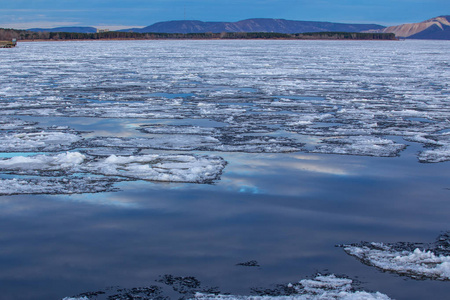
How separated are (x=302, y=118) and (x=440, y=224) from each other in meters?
5.72

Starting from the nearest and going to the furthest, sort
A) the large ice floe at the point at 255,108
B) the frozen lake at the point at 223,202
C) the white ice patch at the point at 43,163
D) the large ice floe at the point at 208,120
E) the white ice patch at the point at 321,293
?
the white ice patch at the point at 321,293, the frozen lake at the point at 223,202, the white ice patch at the point at 43,163, the large ice floe at the point at 208,120, the large ice floe at the point at 255,108

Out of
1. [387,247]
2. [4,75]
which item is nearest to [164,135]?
[387,247]

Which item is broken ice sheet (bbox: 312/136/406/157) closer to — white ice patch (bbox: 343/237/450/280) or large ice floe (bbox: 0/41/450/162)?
large ice floe (bbox: 0/41/450/162)

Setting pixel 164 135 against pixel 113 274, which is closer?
pixel 113 274

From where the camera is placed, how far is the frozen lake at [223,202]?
12.1 ft

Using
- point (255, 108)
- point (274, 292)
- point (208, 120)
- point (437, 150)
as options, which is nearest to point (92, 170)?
point (274, 292)

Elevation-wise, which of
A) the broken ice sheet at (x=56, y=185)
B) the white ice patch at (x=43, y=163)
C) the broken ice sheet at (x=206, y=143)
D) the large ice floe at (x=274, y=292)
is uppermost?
the broken ice sheet at (x=206, y=143)

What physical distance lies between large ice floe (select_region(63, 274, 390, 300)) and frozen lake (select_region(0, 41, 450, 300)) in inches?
0.6

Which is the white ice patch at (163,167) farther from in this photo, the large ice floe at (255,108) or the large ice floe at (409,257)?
the large ice floe at (409,257)

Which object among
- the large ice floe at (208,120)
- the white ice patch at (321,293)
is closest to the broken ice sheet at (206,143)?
the large ice floe at (208,120)

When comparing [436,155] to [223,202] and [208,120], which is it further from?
[208,120]

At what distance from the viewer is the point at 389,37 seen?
586 feet

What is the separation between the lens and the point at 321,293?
344 centimetres

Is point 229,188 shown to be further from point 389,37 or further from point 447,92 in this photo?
point 389,37
